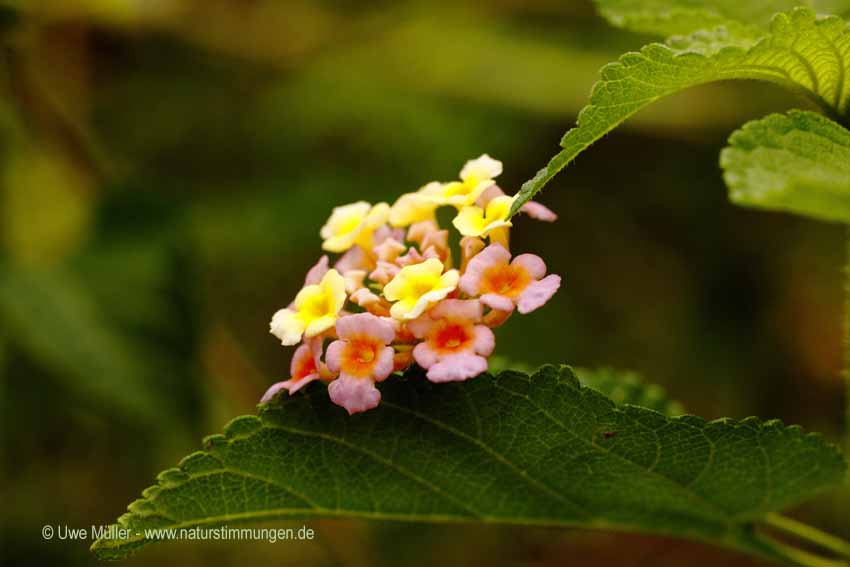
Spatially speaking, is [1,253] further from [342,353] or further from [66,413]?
[342,353]

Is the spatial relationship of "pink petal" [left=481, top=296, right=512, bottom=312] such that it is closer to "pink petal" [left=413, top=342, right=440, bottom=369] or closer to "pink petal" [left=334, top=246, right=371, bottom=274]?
"pink petal" [left=413, top=342, right=440, bottom=369]

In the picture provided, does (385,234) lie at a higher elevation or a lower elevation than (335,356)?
higher

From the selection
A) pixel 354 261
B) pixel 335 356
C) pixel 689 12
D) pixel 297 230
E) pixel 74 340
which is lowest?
pixel 335 356

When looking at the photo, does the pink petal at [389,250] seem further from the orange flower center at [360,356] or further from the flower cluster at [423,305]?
the orange flower center at [360,356]

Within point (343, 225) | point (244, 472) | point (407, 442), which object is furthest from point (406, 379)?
point (343, 225)

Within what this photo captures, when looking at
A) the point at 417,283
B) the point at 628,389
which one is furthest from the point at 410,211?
the point at 628,389

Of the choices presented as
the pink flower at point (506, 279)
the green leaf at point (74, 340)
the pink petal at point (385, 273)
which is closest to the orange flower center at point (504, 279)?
the pink flower at point (506, 279)

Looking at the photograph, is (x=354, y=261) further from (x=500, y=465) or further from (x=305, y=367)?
(x=500, y=465)

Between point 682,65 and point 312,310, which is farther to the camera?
point 312,310

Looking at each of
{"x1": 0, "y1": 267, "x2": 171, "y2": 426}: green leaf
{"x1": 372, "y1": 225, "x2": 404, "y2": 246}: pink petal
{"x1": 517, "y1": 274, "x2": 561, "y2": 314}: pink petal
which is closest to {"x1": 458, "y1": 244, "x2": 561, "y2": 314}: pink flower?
{"x1": 517, "y1": 274, "x2": 561, "y2": 314}: pink petal
